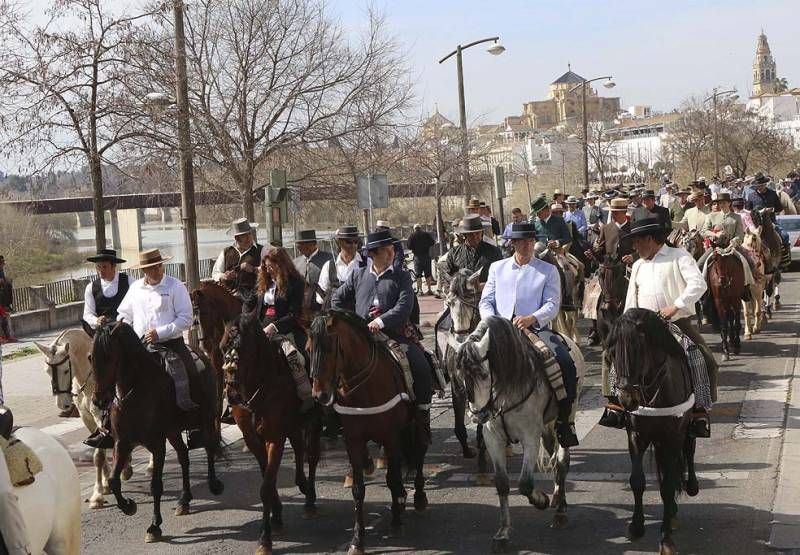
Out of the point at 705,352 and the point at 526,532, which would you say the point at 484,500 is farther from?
the point at 705,352

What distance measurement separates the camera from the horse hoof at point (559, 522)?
9008 millimetres

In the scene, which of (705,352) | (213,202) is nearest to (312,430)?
(705,352)

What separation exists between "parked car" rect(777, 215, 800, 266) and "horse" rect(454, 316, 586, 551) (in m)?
24.1

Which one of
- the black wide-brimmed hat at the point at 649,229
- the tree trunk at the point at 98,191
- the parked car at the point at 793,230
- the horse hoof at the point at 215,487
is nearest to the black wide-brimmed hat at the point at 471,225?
the black wide-brimmed hat at the point at 649,229

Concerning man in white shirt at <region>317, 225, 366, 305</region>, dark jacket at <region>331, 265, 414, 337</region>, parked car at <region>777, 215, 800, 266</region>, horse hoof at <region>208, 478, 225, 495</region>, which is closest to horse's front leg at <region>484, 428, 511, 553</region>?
dark jacket at <region>331, 265, 414, 337</region>

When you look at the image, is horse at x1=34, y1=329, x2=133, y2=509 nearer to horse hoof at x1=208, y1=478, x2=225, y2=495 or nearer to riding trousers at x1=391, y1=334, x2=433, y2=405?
horse hoof at x1=208, y1=478, x2=225, y2=495

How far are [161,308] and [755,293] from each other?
1196 cm

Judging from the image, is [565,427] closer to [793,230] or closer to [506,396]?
[506,396]

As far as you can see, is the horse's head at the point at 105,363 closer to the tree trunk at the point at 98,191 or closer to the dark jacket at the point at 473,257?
the dark jacket at the point at 473,257

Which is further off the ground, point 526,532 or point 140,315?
point 140,315

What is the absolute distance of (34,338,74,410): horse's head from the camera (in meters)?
11.2

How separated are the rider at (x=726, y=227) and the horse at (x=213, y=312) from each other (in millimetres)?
9199

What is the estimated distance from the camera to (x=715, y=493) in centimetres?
974

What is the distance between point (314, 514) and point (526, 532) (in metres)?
2.06
